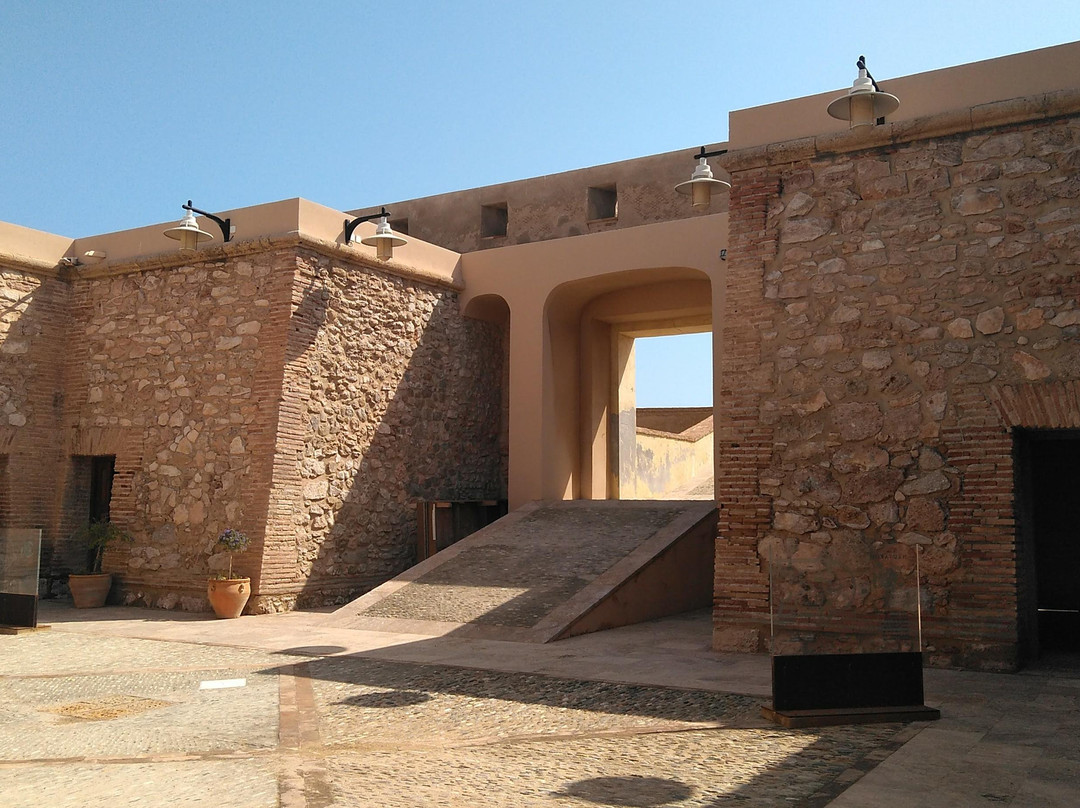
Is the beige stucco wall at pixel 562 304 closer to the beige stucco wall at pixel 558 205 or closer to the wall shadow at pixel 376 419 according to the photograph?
the wall shadow at pixel 376 419

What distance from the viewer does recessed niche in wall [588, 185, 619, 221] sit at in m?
16.4

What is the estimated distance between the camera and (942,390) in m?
7.69

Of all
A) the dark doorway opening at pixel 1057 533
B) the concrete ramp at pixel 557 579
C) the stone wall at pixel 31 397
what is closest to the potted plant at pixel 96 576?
the stone wall at pixel 31 397

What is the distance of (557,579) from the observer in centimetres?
1042

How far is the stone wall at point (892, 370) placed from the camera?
7.38 m

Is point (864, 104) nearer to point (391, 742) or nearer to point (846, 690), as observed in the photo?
point (846, 690)

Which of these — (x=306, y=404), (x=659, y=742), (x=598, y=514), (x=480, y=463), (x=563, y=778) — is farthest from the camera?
(x=480, y=463)

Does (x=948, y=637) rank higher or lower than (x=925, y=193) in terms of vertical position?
lower

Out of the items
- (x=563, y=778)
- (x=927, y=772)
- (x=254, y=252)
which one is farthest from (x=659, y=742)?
(x=254, y=252)

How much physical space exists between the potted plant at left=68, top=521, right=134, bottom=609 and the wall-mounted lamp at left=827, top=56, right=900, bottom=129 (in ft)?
32.2

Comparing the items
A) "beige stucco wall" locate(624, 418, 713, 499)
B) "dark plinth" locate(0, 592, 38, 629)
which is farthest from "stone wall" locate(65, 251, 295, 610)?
"beige stucco wall" locate(624, 418, 713, 499)

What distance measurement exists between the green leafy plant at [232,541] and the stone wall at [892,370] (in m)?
5.65

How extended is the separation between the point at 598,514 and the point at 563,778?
834 cm

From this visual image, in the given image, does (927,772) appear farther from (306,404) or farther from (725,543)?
(306,404)
